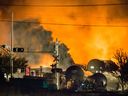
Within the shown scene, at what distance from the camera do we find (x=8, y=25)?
325ft

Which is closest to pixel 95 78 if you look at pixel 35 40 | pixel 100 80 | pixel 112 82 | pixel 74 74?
pixel 100 80

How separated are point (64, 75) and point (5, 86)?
1669 centimetres

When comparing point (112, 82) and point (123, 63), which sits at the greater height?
point (123, 63)

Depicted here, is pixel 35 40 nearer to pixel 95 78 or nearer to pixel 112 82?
pixel 112 82

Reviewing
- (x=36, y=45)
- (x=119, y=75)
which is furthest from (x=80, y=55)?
(x=119, y=75)

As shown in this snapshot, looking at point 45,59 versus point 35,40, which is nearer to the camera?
point 35,40

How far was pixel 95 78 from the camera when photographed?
62.2 metres

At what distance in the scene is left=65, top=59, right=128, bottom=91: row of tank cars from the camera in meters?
60.8

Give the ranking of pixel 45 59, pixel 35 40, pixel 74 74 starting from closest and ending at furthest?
1. pixel 74 74
2. pixel 35 40
3. pixel 45 59

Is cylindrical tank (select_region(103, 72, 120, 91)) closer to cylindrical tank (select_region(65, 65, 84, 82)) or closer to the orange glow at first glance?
cylindrical tank (select_region(65, 65, 84, 82))

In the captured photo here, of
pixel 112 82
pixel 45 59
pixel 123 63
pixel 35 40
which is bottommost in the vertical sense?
pixel 112 82

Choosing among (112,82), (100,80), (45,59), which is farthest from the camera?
(45,59)

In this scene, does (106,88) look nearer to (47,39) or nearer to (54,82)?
(54,82)

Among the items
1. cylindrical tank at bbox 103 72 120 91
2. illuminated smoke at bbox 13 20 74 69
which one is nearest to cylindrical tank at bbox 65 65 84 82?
cylindrical tank at bbox 103 72 120 91
